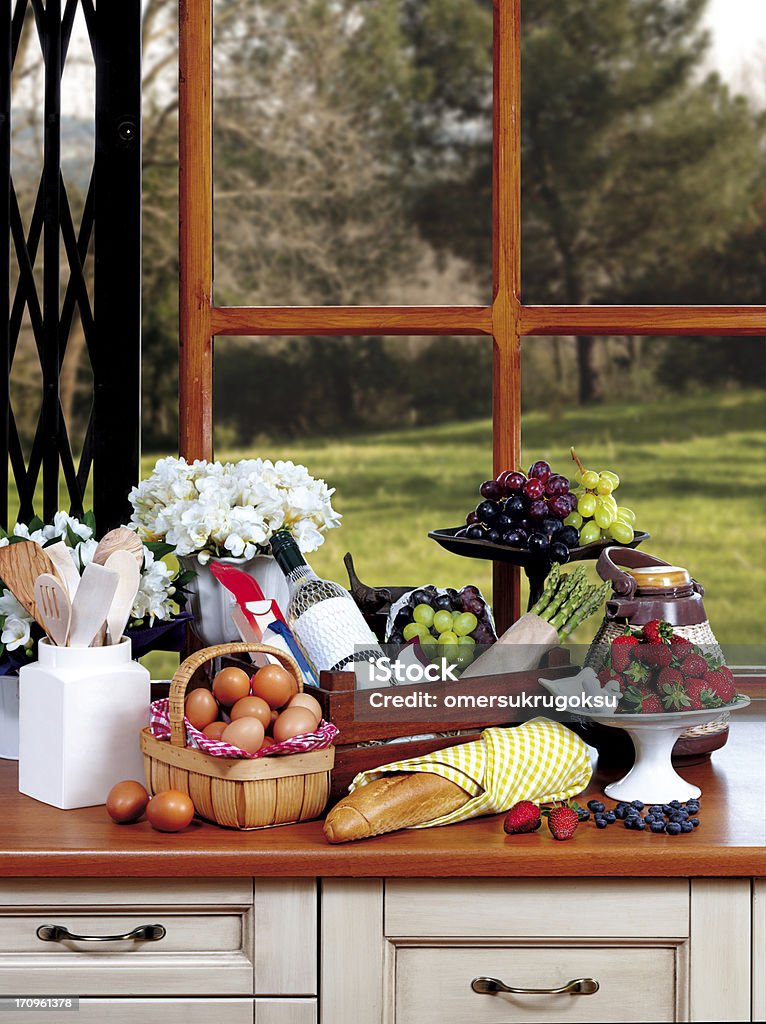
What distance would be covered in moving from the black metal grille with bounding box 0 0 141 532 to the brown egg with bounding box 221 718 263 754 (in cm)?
81

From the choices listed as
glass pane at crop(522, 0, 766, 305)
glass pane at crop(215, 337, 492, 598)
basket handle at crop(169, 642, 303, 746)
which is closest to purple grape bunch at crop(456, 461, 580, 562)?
basket handle at crop(169, 642, 303, 746)

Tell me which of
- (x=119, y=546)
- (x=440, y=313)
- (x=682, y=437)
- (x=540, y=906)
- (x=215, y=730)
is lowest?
(x=540, y=906)

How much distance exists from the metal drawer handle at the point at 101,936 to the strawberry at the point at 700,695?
0.76m

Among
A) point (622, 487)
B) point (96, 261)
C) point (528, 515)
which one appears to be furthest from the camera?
point (622, 487)

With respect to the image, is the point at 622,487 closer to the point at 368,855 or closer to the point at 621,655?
the point at 621,655

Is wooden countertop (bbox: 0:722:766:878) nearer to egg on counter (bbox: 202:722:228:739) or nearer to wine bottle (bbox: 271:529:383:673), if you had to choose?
egg on counter (bbox: 202:722:228:739)

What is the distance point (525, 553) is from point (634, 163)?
7.99 metres

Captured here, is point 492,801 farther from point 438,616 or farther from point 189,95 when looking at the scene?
point 189,95

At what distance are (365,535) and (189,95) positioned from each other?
22.2ft

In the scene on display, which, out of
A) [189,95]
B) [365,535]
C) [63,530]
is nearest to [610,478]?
[63,530]

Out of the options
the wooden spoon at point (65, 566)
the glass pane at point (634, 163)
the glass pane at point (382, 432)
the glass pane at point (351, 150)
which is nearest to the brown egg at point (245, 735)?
the wooden spoon at point (65, 566)

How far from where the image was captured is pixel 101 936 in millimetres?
1453

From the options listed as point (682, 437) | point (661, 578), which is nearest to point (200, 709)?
point (661, 578)

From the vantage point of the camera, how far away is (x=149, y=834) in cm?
148
